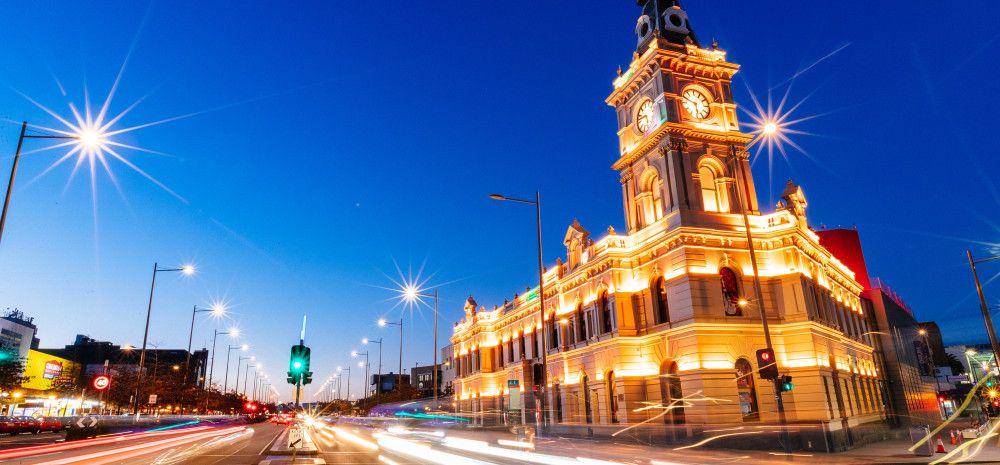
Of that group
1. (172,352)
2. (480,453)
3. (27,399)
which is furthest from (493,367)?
(172,352)

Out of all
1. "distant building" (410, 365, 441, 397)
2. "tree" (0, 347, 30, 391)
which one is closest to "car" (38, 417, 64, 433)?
"tree" (0, 347, 30, 391)

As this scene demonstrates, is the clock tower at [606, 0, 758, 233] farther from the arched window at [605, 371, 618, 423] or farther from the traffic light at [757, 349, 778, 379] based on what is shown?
the traffic light at [757, 349, 778, 379]

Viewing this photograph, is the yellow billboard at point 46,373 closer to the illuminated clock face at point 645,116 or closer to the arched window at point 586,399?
the arched window at point 586,399

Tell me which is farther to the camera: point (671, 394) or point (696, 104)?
point (696, 104)

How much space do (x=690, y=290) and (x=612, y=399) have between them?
9.79m

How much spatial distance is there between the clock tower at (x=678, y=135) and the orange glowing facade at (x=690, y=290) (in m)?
0.10

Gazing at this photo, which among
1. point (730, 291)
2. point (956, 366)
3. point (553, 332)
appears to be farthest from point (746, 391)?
point (956, 366)

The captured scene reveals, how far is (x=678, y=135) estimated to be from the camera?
39906 millimetres

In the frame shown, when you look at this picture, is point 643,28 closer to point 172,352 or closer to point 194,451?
point 194,451

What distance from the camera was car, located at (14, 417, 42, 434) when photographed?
37969mm

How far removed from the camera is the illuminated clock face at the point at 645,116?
139 feet

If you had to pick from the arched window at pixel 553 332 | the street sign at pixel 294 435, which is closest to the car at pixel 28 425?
the street sign at pixel 294 435

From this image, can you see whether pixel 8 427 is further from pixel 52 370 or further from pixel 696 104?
pixel 52 370

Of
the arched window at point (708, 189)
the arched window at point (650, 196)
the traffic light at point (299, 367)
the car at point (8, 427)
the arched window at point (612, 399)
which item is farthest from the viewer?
the arched window at point (650, 196)
